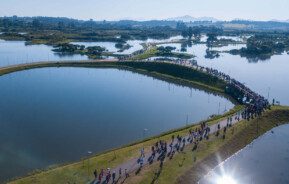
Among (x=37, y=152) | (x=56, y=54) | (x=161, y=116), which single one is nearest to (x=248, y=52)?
(x=56, y=54)

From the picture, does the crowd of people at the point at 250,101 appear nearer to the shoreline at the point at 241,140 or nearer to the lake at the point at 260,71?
the shoreline at the point at 241,140

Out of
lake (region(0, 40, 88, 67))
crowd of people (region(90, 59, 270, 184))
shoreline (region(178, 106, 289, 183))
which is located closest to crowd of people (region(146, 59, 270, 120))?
crowd of people (region(90, 59, 270, 184))

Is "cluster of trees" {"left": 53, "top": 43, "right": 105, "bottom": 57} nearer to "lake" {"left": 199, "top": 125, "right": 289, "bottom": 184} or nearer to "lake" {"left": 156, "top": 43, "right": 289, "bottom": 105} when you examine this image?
"lake" {"left": 156, "top": 43, "right": 289, "bottom": 105}

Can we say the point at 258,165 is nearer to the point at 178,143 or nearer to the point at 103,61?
the point at 178,143

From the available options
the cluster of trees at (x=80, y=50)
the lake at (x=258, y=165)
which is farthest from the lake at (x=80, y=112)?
the cluster of trees at (x=80, y=50)

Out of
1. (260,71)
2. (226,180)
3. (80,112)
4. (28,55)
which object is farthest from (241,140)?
(28,55)

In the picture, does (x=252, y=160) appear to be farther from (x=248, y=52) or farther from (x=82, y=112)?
(x=248, y=52)
